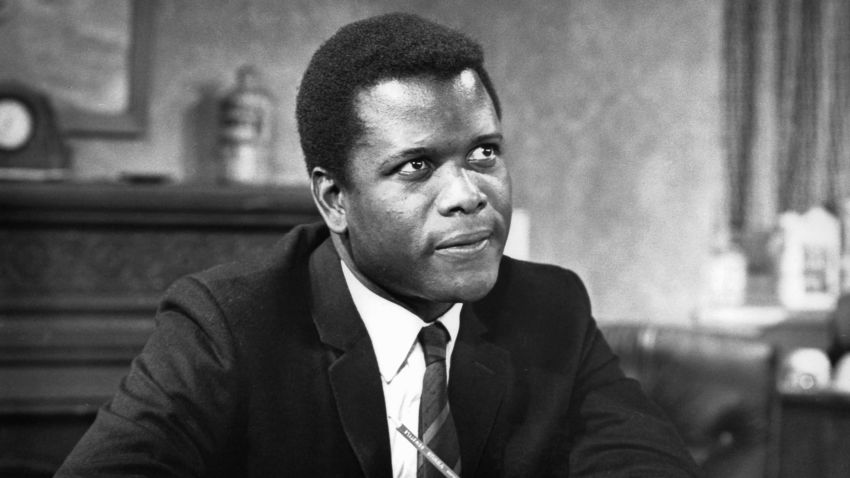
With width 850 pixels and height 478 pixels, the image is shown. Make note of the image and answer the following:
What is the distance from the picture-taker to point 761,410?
2.35 metres

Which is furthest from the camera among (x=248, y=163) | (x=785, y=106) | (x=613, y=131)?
(x=785, y=106)

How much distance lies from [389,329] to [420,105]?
1.08ft

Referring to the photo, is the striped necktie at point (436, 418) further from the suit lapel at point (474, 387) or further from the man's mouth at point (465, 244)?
the man's mouth at point (465, 244)

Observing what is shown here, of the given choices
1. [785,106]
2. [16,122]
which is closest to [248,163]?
[16,122]

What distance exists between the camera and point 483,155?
126cm

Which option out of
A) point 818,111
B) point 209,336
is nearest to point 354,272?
point 209,336

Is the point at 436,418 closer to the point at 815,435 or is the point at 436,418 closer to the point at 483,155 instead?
the point at 483,155

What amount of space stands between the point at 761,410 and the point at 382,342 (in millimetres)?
1272

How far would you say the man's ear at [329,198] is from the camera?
1.35 meters

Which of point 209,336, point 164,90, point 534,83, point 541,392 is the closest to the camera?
point 209,336

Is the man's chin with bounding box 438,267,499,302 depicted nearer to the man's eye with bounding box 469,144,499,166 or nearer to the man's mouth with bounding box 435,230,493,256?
the man's mouth with bounding box 435,230,493,256

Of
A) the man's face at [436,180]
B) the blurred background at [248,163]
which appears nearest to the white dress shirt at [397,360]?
the man's face at [436,180]

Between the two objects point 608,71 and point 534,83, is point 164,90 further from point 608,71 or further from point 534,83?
point 608,71

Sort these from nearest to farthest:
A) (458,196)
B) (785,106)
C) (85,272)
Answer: (458,196)
(85,272)
(785,106)
